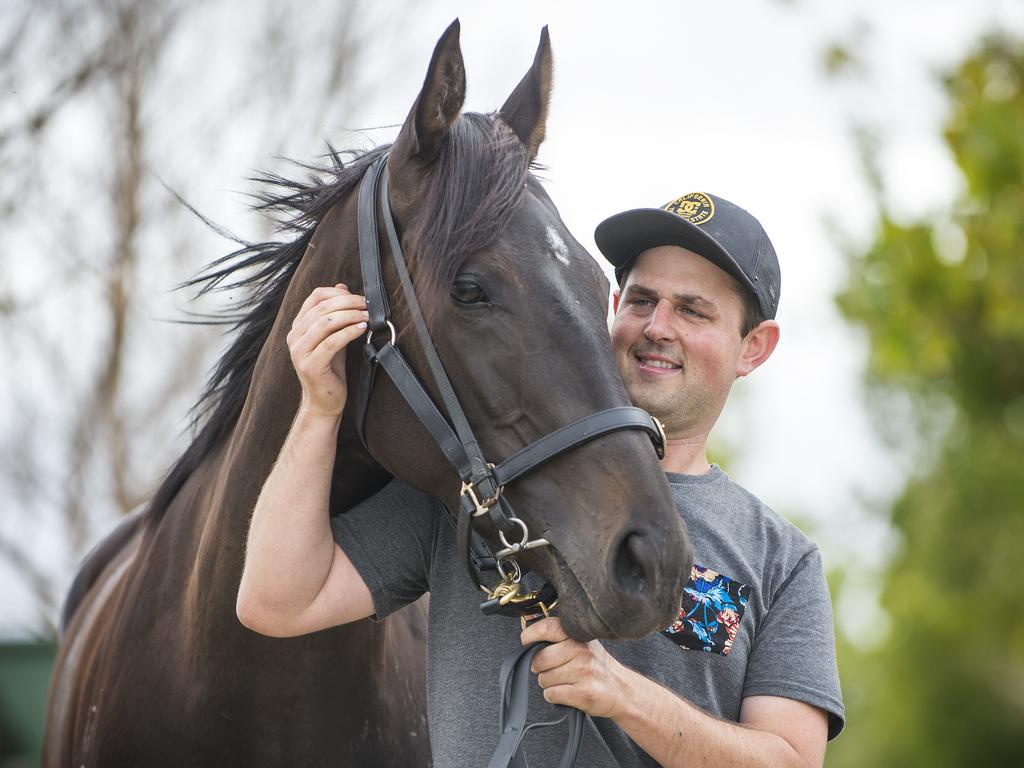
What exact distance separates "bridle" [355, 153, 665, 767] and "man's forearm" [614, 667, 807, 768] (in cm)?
14

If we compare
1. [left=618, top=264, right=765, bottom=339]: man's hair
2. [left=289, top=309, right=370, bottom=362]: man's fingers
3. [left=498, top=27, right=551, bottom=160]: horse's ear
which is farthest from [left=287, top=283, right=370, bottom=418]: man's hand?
[left=618, top=264, right=765, bottom=339]: man's hair

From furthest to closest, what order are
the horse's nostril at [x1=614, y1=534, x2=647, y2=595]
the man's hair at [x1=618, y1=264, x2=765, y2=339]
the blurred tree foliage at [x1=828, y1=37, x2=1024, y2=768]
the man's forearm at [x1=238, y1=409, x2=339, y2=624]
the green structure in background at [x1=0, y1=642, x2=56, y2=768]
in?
1. the green structure in background at [x1=0, y1=642, x2=56, y2=768]
2. the blurred tree foliage at [x1=828, y1=37, x2=1024, y2=768]
3. the man's hair at [x1=618, y1=264, x2=765, y2=339]
4. the man's forearm at [x1=238, y1=409, x2=339, y2=624]
5. the horse's nostril at [x1=614, y1=534, x2=647, y2=595]

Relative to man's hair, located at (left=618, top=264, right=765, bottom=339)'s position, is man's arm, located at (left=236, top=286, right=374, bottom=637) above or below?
below

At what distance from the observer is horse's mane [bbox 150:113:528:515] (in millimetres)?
2084

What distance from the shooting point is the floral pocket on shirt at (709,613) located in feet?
7.34

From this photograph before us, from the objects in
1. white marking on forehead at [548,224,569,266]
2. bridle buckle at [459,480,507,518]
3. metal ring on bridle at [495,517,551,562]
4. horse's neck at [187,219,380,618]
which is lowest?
metal ring on bridle at [495,517,551,562]

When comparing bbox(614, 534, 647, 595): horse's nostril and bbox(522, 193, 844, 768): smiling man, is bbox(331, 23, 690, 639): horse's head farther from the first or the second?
bbox(522, 193, 844, 768): smiling man

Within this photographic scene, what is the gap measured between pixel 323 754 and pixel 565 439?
1097mm

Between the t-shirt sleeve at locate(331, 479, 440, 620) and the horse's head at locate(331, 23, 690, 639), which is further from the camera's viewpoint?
the t-shirt sleeve at locate(331, 479, 440, 620)

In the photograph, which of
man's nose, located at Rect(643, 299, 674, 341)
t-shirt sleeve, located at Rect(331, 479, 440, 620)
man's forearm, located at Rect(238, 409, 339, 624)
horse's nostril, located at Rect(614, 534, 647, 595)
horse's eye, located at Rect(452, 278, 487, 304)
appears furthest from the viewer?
man's nose, located at Rect(643, 299, 674, 341)

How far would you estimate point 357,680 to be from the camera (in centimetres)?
255

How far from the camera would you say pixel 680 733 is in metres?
2.00

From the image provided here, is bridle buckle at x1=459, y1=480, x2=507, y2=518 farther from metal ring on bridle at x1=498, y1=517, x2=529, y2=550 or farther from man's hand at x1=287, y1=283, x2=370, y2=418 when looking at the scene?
man's hand at x1=287, y1=283, x2=370, y2=418

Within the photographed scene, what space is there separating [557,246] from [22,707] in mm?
8410
